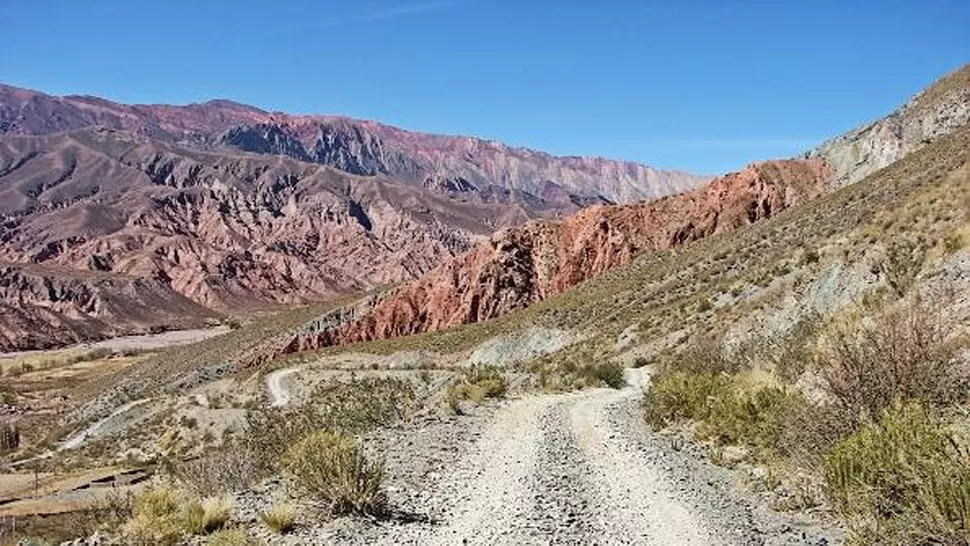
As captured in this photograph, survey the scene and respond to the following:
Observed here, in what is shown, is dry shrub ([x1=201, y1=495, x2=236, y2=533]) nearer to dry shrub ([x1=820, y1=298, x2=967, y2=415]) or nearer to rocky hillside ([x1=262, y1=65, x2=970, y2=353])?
dry shrub ([x1=820, y1=298, x2=967, y2=415])

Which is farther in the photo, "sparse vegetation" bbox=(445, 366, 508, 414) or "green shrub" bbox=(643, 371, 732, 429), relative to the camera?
"sparse vegetation" bbox=(445, 366, 508, 414)

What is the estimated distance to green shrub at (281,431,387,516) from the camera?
10727mm

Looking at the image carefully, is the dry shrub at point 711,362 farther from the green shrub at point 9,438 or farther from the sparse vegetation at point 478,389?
the green shrub at point 9,438

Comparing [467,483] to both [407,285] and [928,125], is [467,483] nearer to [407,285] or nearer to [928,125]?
[928,125]

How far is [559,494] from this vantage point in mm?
11414

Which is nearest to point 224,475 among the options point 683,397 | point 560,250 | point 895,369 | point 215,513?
point 215,513

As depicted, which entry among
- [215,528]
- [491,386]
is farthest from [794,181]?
[215,528]

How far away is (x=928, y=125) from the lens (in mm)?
69500

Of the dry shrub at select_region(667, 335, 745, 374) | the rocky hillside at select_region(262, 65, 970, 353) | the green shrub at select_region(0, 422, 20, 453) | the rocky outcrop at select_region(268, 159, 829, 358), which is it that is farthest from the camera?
the rocky outcrop at select_region(268, 159, 829, 358)

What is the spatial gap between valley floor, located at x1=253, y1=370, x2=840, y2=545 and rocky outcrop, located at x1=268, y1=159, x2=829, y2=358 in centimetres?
6019

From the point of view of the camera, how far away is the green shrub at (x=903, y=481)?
273 inches

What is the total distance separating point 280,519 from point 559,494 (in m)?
3.50

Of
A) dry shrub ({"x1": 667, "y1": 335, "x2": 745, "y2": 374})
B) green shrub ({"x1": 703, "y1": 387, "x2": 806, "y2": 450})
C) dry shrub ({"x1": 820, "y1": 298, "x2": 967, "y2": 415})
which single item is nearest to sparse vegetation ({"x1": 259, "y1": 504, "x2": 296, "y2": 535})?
green shrub ({"x1": 703, "y1": 387, "x2": 806, "y2": 450})

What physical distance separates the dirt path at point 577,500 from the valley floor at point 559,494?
0.01 meters
